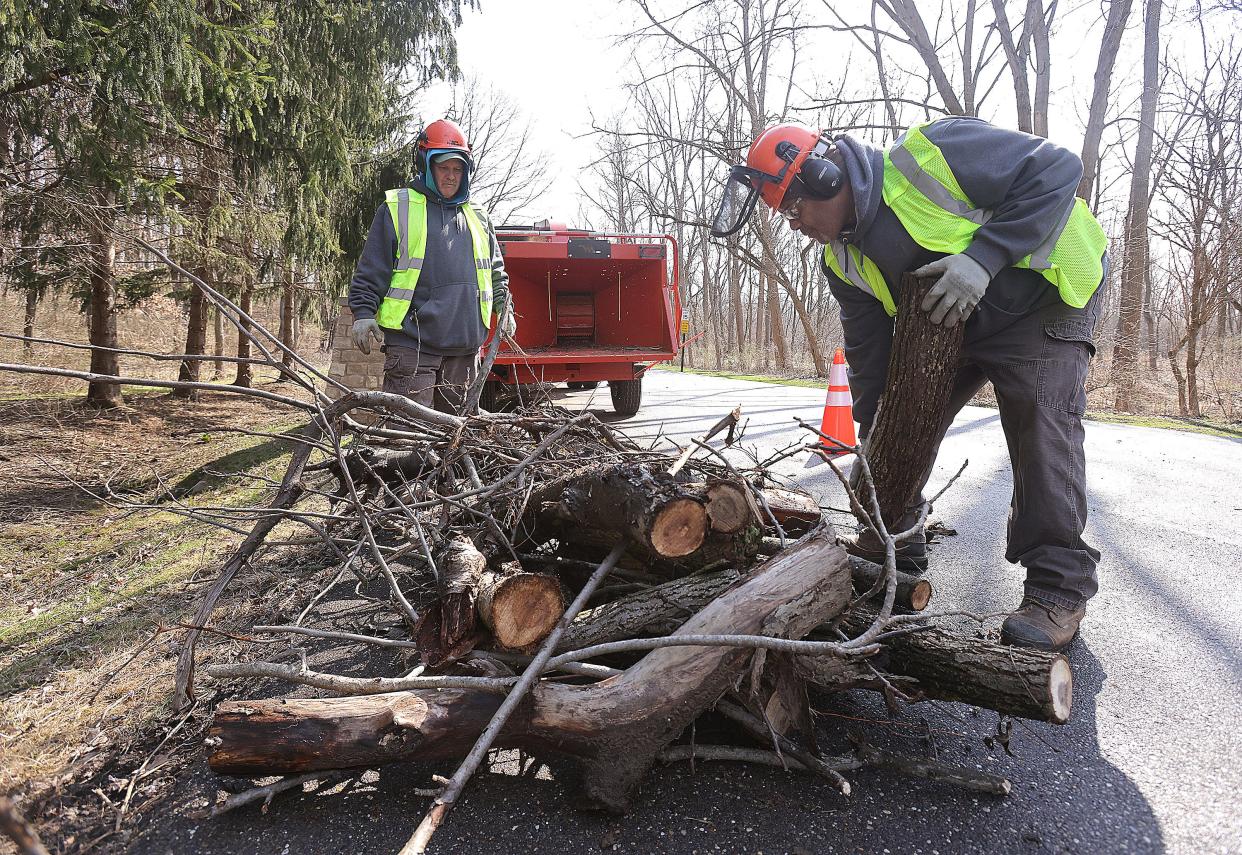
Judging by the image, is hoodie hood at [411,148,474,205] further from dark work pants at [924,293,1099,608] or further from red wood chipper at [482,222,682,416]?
dark work pants at [924,293,1099,608]

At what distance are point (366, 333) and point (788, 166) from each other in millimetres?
2457

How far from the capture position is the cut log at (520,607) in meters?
1.80

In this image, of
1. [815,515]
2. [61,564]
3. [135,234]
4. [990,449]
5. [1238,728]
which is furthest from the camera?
[135,234]

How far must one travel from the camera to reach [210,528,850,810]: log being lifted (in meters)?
1.58

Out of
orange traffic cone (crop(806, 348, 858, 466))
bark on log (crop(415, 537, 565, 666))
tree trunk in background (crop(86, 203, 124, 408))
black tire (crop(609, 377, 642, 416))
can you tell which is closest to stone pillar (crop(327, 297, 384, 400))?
tree trunk in background (crop(86, 203, 124, 408))

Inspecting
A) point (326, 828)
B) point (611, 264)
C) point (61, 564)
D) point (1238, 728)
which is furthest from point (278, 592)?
point (611, 264)

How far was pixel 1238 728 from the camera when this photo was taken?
1871 millimetres

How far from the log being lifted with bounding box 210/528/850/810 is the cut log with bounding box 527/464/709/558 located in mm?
270

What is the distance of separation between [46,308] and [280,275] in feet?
12.0

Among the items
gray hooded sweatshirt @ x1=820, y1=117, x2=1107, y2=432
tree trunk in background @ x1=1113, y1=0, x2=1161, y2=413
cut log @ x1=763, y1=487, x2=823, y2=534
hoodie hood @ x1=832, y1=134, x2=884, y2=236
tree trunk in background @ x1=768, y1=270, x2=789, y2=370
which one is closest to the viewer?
gray hooded sweatshirt @ x1=820, y1=117, x2=1107, y2=432

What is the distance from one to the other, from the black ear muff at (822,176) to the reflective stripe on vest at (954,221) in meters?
0.18

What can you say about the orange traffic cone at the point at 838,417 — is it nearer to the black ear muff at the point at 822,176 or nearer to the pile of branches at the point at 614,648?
the black ear muff at the point at 822,176

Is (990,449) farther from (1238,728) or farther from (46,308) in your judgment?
(46,308)

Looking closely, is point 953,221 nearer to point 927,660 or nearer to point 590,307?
point 927,660
